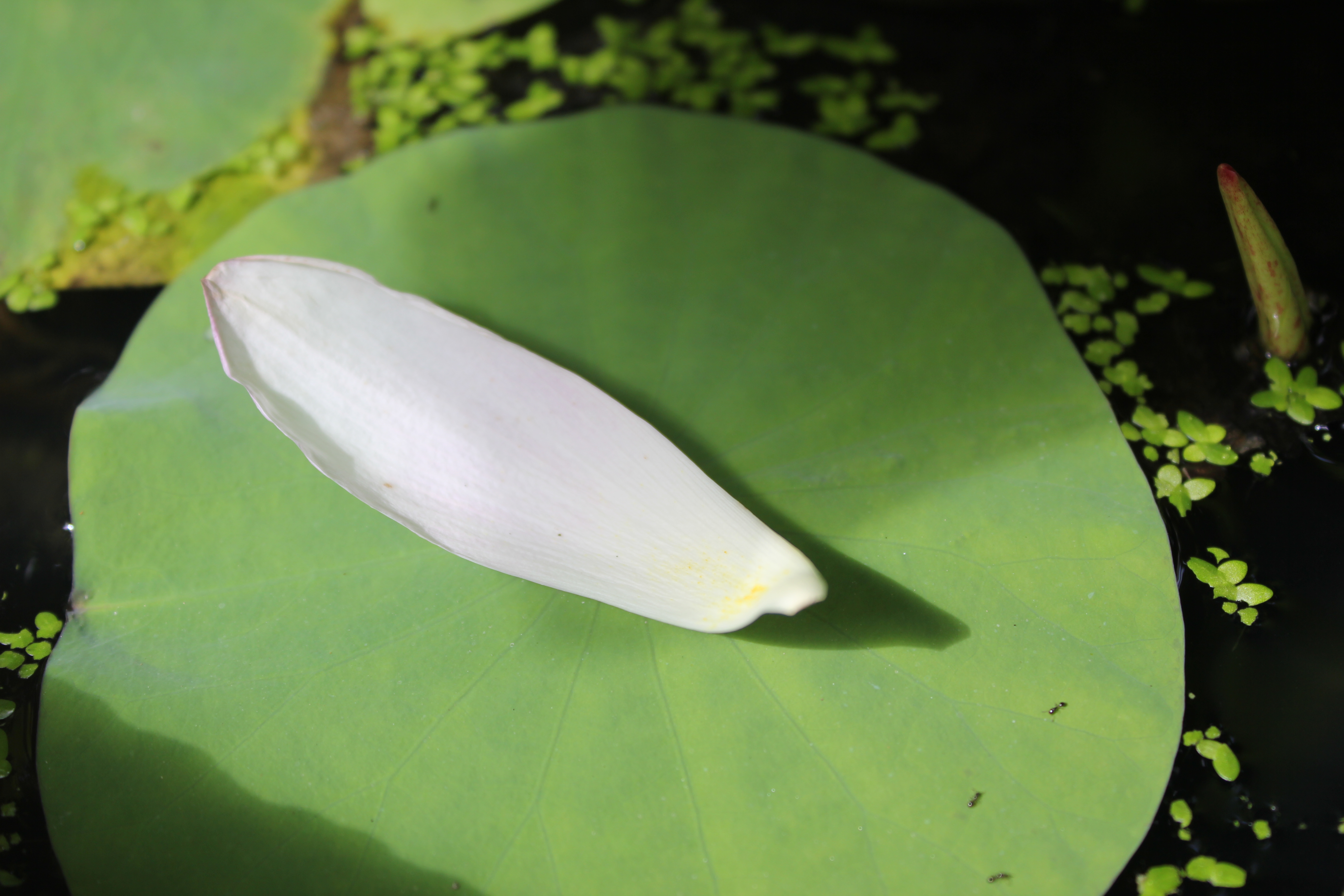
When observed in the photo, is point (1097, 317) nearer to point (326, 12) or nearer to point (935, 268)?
point (935, 268)

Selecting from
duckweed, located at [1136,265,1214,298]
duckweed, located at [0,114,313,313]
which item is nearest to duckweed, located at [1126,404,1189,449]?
duckweed, located at [1136,265,1214,298]

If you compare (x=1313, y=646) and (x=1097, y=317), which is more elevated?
(x=1097, y=317)

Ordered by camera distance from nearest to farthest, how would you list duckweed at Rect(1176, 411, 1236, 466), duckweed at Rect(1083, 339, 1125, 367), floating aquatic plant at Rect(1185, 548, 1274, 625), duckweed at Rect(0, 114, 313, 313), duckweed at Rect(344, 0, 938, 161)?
floating aquatic plant at Rect(1185, 548, 1274, 625) < duckweed at Rect(1176, 411, 1236, 466) < duckweed at Rect(1083, 339, 1125, 367) < duckweed at Rect(0, 114, 313, 313) < duckweed at Rect(344, 0, 938, 161)

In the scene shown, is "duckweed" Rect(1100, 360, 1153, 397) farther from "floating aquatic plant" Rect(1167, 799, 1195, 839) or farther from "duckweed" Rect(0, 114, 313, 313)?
"duckweed" Rect(0, 114, 313, 313)

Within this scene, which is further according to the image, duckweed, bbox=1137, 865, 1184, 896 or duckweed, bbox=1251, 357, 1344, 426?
duckweed, bbox=1251, 357, 1344, 426

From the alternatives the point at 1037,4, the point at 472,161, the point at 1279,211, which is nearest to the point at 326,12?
the point at 472,161

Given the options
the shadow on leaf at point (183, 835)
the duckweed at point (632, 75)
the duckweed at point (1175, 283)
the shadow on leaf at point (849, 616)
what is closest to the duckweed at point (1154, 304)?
the duckweed at point (1175, 283)

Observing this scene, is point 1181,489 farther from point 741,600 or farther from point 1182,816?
point 741,600
